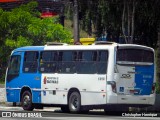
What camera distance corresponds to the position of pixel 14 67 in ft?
89.7

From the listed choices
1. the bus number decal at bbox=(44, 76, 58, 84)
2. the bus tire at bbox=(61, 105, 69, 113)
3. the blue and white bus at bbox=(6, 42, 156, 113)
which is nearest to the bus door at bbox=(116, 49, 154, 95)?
the blue and white bus at bbox=(6, 42, 156, 113)

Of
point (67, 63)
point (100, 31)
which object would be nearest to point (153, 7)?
point (100, 31)

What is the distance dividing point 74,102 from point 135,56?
321 cm

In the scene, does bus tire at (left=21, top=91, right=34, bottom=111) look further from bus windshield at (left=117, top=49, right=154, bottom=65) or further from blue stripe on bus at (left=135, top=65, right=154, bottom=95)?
blue stripe on bus at (left=135, top=65, right=154, bottom=95)

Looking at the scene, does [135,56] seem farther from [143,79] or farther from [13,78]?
[13,78]

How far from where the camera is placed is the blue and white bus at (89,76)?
2283 centimetres

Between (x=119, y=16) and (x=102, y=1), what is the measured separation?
1.72m

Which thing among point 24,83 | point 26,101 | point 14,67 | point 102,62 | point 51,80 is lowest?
point 26,101

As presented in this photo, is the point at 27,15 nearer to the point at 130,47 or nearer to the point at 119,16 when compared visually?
the point at 119,16

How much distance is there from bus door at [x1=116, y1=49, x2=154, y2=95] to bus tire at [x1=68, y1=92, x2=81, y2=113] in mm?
1991

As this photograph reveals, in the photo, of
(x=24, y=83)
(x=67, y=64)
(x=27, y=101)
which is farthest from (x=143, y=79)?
(x=24, y=83)

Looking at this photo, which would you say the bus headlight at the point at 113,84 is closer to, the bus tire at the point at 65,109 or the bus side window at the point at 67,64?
the bus side window at the point at 67,64

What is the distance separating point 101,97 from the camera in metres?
22.9

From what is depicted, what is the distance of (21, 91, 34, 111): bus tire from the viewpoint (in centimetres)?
2628
